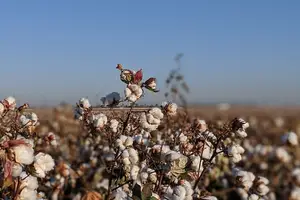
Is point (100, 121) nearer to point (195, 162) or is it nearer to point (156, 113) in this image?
point (156, 113)

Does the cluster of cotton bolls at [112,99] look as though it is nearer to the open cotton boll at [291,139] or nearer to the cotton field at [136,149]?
the cotton field at [136,149]

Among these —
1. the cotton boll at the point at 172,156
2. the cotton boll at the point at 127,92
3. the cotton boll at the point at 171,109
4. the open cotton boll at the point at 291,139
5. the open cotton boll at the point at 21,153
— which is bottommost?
the open cotton boll at the point at 21,153

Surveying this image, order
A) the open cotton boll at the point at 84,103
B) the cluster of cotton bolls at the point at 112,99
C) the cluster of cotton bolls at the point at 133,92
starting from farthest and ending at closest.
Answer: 1. the open cotton boll at the point at 84,103
2. the cluster of cotton bolls at the point at 112,99
3. the cluster of cotton bolls at the point at 133,92

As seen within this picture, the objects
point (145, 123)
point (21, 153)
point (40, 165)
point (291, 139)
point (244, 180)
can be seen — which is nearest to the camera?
point (21, 153)

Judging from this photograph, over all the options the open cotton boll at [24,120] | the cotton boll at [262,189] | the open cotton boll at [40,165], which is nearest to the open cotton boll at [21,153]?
the open cotton boll at [40,165]

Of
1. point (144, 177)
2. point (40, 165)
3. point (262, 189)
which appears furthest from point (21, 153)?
point (262, 189)

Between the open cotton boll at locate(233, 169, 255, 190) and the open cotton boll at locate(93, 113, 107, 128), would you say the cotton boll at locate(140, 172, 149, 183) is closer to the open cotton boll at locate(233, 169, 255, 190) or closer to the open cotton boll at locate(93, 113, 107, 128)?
the open cotton boll at locate(93, 113, 107, 128)

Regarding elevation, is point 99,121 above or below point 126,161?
above
